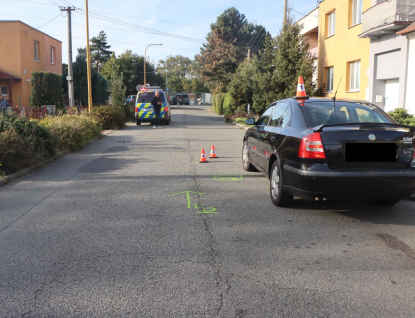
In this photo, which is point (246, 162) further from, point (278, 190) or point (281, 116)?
point (278, 190)

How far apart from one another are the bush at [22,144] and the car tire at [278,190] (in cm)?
557

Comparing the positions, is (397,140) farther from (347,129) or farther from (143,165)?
(143,165)

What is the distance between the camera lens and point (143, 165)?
10.3m

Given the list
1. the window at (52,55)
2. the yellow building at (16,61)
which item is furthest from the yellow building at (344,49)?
the window at (52,55)

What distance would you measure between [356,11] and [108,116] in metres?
13.0

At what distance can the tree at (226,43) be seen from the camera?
178 ft

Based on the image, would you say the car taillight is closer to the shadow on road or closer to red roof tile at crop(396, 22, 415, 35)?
the shadow on road

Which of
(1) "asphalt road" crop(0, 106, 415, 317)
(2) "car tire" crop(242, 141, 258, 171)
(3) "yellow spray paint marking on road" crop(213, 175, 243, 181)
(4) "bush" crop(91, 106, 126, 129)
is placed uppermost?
(4) "bush" crop(91, 106, 126, 129)

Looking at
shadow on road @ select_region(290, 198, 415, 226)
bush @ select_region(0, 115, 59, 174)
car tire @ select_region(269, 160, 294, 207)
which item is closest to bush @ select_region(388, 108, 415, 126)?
shadow on road @ select_region(290, 198, 415, 226)

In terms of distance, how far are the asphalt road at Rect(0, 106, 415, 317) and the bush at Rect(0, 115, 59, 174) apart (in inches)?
44.1

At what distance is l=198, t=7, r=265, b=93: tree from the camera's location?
178 ft

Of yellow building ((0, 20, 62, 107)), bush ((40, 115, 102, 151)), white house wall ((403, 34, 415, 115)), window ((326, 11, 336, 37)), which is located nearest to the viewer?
bush ((40, 115, 102, 151))

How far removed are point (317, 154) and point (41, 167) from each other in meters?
7.24

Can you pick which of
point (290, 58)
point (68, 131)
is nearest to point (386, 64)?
Result: point (290, 58)
